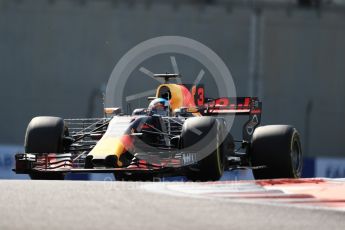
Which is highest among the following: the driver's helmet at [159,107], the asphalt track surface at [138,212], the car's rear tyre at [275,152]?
the driver's helmet at [159,107]

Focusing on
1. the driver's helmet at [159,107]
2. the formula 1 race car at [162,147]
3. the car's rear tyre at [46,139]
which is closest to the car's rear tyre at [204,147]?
the formula 1 race car at [162,147]

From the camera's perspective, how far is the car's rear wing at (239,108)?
17.0 meters

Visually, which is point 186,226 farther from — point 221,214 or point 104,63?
point 104,63

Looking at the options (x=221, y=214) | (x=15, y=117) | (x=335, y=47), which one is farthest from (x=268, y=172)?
(x=335, y=47)

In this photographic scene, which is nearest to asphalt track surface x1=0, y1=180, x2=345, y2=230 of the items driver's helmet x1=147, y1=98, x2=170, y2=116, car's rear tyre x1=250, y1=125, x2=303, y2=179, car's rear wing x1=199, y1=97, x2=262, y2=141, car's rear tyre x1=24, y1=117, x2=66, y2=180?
car's rear tyre x1=250, y1=125, x2=303, y2=179

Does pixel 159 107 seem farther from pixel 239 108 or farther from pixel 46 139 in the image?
pixel 46 139

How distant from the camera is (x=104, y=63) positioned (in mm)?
39062

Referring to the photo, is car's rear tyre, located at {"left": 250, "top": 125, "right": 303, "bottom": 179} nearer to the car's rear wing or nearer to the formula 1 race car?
the formula 1 race car

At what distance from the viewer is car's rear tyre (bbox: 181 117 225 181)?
14.1m

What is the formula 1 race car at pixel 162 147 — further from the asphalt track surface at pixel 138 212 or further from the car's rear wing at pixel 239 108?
the asphalt track surface at pixel 138 212

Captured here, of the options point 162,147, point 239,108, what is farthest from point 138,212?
point 239,108

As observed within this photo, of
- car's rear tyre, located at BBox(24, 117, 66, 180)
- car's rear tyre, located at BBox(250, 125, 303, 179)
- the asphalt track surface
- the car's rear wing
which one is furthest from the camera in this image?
the car's rear wing

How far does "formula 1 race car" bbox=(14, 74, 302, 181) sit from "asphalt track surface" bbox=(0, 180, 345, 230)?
4.63 meters

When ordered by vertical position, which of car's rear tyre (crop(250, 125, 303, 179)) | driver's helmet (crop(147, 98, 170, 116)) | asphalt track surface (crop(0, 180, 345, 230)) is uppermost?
driver's helmet (crop(147, 98, 170, 116))
